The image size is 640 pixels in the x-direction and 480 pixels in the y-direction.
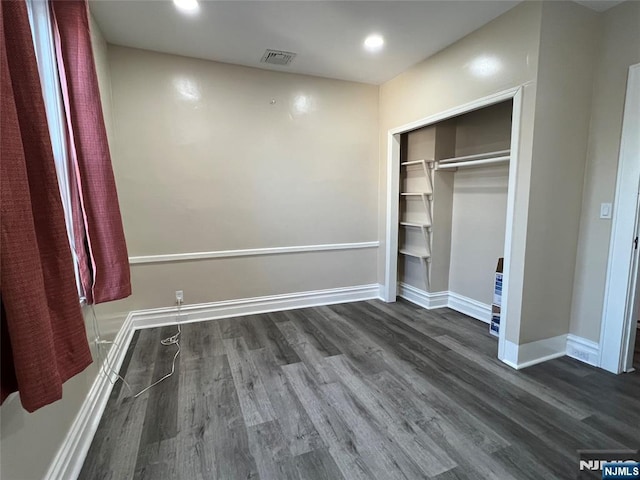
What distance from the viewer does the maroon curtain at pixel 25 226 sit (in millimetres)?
934

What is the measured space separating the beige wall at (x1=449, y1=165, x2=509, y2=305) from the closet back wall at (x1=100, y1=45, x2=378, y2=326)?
0.98 m

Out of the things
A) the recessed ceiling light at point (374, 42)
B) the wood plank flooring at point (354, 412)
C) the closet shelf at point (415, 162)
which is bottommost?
the wood plank flooring at point (354, 412)

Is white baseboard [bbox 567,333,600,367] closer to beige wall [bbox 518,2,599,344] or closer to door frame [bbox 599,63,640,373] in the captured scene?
door frame [bbox 599,63,640,373]

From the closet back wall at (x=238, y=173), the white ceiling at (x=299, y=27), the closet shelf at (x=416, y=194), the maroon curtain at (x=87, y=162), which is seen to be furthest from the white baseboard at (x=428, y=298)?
the maroon curtain at (x=87, y=162)

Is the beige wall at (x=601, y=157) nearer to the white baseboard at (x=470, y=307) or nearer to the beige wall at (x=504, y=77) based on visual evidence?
the beige wall at (x=504, y=77)

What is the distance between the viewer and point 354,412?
1.99m

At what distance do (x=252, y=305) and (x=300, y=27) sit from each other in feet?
8.95

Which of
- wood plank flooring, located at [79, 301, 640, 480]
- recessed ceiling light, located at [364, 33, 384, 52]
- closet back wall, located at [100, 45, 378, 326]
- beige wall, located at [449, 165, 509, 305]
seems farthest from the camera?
beige wall, located at [449, 165, 509, 305]

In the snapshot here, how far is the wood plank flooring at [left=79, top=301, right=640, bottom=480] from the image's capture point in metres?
1.60

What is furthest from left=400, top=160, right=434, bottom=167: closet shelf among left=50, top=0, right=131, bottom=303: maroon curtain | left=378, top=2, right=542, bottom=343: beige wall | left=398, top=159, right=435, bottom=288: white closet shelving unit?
left=50, top=0, right=131, bottom=303: maroon curtain

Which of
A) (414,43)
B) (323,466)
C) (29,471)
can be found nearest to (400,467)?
(323,466)

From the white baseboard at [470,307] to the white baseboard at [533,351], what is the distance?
71 cm

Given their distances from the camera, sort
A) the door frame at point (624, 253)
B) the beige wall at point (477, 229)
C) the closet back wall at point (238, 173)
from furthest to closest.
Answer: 1. the beige wall at point (477, 229)
2. the closet back wall at point (238, 173)
3. the door frame at point (624, 253)

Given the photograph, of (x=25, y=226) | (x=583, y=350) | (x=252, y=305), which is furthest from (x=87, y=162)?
(x=583, y=350)
